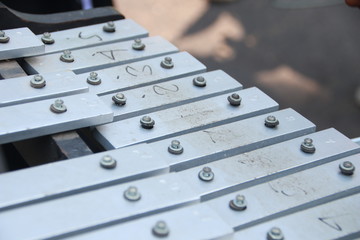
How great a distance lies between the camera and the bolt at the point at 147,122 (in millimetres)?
1598

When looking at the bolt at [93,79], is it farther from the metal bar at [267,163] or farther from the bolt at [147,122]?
the metal bar at [267,163]

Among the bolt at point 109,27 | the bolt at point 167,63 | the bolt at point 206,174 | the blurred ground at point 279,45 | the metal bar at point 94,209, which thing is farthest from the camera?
A: the blurred ground at point 279,45

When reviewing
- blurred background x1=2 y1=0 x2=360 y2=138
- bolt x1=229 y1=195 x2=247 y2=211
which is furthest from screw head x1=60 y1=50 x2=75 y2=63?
blurred background x1=2 y1=0 x2=360 y2=138

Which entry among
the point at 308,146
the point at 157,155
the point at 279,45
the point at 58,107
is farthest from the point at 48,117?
the point at 279,45

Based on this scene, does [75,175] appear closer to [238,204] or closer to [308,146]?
[238,204]

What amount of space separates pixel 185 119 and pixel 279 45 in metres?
3.51

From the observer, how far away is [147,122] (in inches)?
62.9

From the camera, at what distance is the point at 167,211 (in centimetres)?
129

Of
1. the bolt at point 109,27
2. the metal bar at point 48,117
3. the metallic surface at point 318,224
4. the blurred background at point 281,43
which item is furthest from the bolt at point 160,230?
the blurred background at point 281,43

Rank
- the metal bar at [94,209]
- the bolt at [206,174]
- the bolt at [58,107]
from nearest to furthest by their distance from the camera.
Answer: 1. the metal bar at [94,209]
2. the bolt at [206,174]
3. the bolt at [58,107]

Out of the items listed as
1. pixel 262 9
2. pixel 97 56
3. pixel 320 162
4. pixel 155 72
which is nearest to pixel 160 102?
pixel 155 72

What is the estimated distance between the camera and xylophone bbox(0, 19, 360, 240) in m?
1.27

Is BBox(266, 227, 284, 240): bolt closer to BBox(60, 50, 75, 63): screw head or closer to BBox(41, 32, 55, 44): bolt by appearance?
BBox(60, 50, 75, 63): screw head

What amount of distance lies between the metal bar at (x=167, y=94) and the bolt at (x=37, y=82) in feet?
0.49
